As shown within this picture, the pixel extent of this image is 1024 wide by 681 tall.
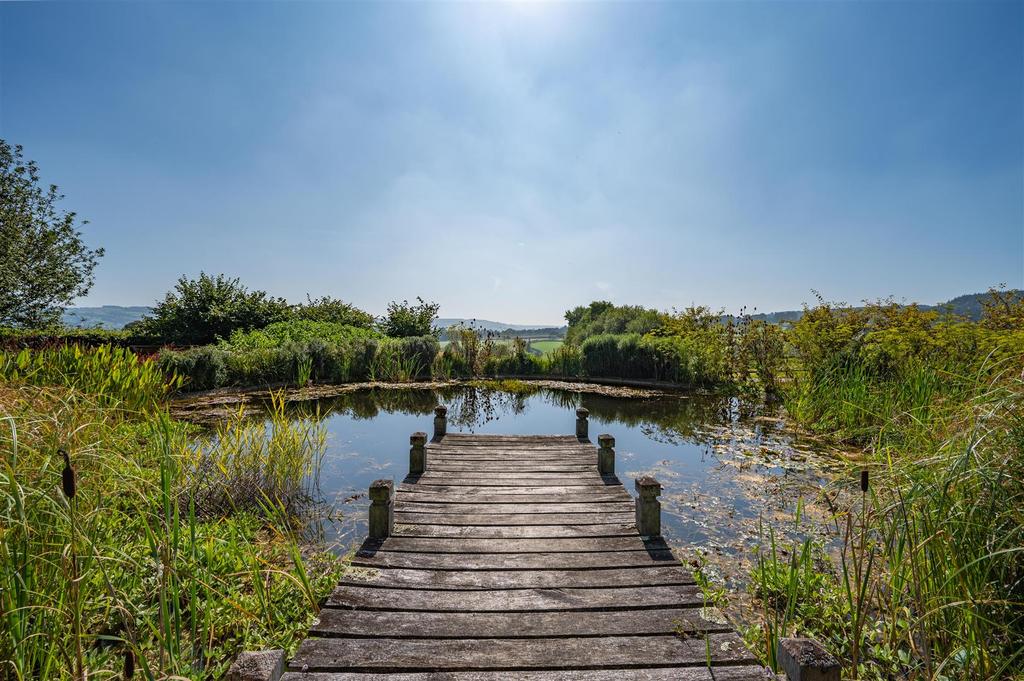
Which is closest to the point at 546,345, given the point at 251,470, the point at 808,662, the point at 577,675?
the point at 251,470

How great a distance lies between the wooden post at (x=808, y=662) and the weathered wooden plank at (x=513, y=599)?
1054 mm

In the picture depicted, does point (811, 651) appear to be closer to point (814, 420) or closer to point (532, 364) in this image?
point (814, 420)

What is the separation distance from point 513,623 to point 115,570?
3.05 meters

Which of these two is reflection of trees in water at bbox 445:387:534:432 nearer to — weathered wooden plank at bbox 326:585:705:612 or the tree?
weathered wooden plank at bbox 326:585:705:612

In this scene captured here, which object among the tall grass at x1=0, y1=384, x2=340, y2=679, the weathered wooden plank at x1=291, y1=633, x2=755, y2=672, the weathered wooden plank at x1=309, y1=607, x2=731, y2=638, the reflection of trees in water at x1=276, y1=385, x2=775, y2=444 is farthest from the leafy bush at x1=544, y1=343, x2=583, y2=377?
the weathered wooden plank at x1=291, y1=633, x2=755, y2=672

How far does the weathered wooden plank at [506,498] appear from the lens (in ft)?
16.1

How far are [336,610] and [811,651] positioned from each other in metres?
2.85

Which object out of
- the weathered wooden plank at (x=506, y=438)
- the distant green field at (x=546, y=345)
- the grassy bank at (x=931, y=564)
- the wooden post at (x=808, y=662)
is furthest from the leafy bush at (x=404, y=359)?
the wooden post at (x=808, y=662)

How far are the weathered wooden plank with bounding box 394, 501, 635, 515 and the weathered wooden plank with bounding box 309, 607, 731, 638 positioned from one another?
5.54ft

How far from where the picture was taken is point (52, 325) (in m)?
18.4

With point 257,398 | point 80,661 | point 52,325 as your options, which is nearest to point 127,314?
point 52,325

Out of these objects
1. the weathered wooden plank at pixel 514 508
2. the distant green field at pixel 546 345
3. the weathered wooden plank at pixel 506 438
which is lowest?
the weathered wooden plank at pixel 514 508

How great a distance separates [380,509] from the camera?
392 centimetres

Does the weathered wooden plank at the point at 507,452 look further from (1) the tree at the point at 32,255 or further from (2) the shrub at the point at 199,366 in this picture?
(1) the tree at the point at 32,255
